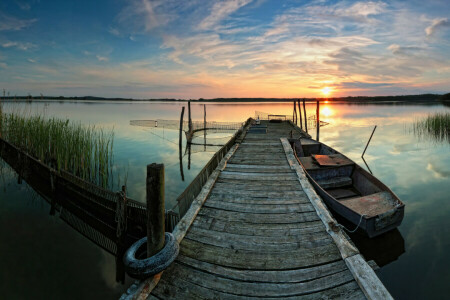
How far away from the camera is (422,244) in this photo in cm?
675

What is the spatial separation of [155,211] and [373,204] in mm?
6535

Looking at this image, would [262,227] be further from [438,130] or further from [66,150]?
[438,130]

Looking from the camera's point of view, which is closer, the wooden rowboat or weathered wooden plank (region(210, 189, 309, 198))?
weathered wooden plank (region(210, 189, 309, 198))

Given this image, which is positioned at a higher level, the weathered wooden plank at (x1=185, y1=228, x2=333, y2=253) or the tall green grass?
the tall green grass

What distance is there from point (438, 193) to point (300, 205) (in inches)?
381

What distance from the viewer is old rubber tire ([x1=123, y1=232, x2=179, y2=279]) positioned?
9.31 feet

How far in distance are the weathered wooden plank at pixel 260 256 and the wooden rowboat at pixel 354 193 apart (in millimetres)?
2864

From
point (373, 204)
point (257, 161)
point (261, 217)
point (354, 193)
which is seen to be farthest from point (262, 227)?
point (354, 193)

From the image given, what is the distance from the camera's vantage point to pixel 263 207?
5.11 metres

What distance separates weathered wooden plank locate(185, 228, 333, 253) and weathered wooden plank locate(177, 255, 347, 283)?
454 mm

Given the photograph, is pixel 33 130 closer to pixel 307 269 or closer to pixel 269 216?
pixel 269 216

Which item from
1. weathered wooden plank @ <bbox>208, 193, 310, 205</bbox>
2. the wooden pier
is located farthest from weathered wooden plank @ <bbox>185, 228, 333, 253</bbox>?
weathered wooden plank @ <bbox>208, 193, 310, 205</bbox>

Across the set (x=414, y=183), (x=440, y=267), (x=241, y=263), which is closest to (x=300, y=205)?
(x=241, y=263)

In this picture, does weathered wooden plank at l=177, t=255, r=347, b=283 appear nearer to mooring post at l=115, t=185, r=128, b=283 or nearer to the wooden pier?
the wooden pier
